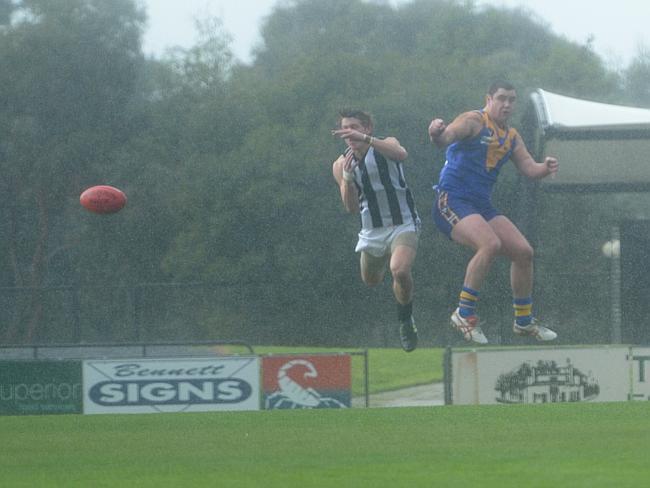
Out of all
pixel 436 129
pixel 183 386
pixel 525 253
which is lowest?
pixel 525 253

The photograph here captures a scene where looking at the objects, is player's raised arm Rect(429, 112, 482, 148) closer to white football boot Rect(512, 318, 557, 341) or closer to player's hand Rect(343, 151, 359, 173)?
player's hand Rect(343, 151, 359, 173)

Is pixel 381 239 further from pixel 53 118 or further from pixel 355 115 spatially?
pixel 53 118

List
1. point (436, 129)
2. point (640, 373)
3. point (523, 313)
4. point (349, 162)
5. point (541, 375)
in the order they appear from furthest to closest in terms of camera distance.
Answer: point (541, 375) → point (640, 373) → point (523, 313) → point (349, 162) → point (436, 129)

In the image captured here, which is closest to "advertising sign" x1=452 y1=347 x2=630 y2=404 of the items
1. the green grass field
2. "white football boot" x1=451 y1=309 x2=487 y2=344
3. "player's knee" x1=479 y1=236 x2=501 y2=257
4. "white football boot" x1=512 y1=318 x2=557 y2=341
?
the green grass field

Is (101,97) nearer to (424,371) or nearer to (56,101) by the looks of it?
(56,101)

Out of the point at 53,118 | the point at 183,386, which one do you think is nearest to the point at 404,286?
the point at 183,386

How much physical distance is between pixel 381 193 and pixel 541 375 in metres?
8.03

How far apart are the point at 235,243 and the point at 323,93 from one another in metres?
5.79

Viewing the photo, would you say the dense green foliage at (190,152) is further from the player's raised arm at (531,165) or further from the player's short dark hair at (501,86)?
the player's short dark hair at (501,86)

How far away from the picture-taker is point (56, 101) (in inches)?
1657

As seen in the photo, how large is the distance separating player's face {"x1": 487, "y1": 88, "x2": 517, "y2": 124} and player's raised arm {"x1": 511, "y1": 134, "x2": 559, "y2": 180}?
13.4 inches

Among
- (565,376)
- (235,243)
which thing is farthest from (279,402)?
(235,243)

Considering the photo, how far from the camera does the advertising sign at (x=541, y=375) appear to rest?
18.6 meters

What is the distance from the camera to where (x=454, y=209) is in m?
11.2
